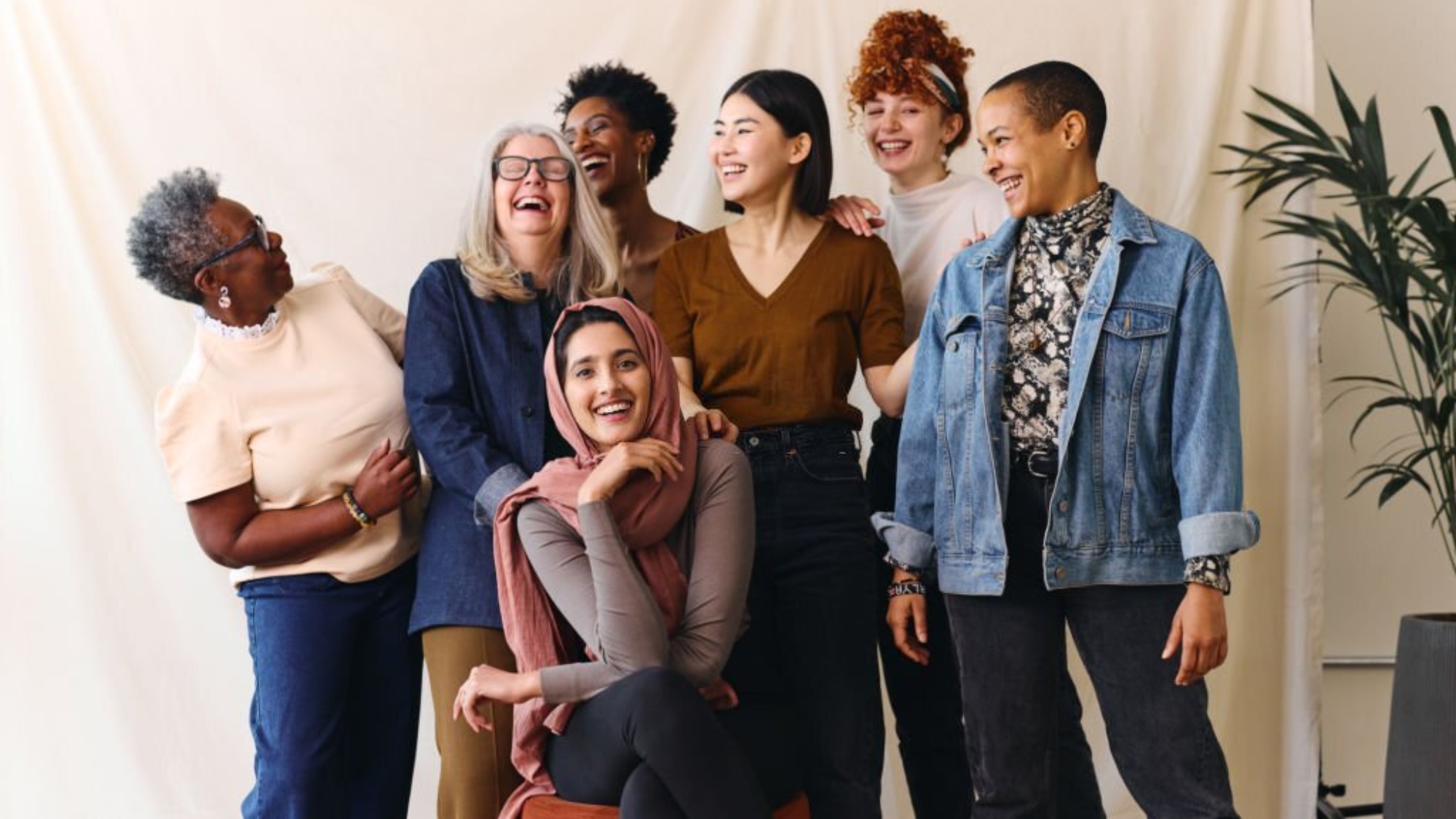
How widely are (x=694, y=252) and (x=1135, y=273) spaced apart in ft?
2.84

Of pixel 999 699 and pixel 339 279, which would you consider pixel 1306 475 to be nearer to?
pixel 999 699

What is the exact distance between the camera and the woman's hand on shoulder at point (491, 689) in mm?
2301

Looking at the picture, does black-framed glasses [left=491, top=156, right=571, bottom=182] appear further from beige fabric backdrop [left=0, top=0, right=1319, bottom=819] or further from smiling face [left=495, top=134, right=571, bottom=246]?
beige fabric backdrop [left=0, top=0, right=1319, bottom=819]

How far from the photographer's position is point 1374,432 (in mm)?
3678

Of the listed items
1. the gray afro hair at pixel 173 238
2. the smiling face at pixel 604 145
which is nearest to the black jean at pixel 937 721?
the smiling face at pixel 604 145

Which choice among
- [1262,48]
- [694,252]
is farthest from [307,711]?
[1262,48]

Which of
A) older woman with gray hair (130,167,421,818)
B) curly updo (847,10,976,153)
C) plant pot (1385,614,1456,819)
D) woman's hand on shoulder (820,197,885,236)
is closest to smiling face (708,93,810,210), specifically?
woman's hand on shoulder (820,197,885,236)

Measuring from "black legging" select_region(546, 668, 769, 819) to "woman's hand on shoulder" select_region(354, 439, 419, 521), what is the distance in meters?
0.63

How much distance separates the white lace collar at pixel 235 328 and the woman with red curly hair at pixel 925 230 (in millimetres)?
1063

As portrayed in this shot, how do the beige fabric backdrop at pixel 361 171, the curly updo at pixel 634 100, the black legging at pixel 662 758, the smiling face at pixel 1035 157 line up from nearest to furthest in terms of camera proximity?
the black legging at pixel 662 758
the smiling face at pixel 1035 157
the curly updo at pixel 634 100
the beige fabric backdrop at pixel 361 171

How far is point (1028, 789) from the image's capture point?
239cm

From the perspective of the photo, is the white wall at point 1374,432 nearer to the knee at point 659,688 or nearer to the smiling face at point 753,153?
the smiling face at point 753,153

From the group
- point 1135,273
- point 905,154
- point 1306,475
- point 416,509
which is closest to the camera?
point 1135,273

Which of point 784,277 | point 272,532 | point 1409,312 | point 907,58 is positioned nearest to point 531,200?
point 784,277
